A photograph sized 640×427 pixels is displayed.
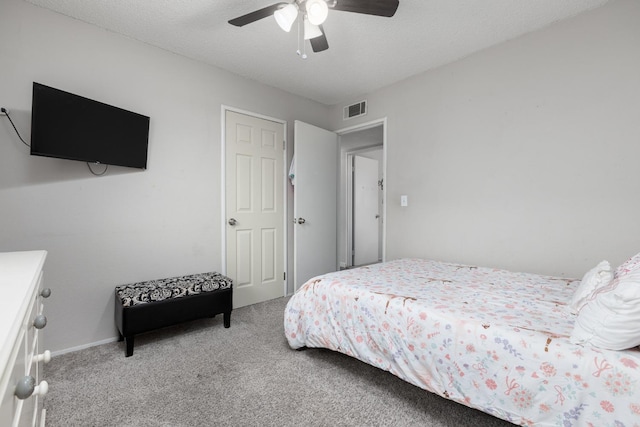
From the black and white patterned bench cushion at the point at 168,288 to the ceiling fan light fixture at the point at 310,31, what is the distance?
2028 mm

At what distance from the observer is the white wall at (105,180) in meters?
1.99

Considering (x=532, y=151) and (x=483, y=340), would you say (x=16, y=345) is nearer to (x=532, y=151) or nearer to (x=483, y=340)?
(x=483, y=340)

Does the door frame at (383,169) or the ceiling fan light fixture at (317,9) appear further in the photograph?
the door frame at (383,169)

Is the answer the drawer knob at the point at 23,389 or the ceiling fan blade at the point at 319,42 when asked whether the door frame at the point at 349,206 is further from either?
the drawer knob at the point at 23,389

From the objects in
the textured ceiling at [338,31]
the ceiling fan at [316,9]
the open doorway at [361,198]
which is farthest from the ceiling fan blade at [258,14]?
the open doorway at [361,198]

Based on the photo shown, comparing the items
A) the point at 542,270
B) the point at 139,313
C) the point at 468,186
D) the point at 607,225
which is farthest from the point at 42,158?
the point at 607,225

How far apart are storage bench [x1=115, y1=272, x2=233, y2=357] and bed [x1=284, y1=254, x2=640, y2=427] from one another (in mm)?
746

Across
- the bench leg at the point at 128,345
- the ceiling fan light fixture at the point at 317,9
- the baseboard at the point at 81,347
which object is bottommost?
the baseboard at the point at 81,347

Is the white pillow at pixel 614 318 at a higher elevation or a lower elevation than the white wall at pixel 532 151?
lower

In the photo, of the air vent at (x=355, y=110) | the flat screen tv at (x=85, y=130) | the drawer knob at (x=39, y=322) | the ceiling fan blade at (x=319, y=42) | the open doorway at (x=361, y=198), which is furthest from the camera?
the open doorway at (x=361, y=198)

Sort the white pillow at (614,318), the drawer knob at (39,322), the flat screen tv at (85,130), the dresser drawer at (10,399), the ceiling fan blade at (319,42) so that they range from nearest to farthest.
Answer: the dresser drawer at (10,399)
the drawer knob at (39,322)
the white pillow at (614,318)
the flat screen tv at (85,130)
the ceiling fan blade at (319,42)

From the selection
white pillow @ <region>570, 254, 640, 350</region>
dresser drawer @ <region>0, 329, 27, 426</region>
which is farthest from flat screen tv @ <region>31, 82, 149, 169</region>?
white pillow @ <region>570, 254, 640, 350</region>

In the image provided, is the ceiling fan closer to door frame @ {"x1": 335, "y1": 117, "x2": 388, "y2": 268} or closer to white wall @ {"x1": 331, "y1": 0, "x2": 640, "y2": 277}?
white wall @ {"x1": 331, "y1": 0, "x2": 640, "y2": 277}

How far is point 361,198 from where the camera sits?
17.6 feet
